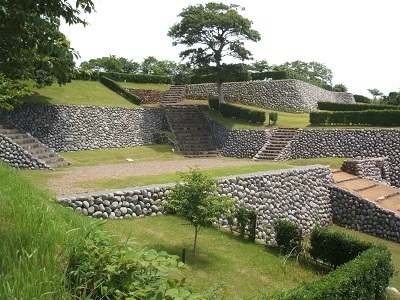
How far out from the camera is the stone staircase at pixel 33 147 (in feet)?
51.2

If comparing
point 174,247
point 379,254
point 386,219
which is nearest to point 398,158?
point 386,219

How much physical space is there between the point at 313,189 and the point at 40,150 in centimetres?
1218

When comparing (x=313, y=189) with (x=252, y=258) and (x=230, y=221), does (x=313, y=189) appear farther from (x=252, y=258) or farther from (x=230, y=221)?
(x=252, y=258)

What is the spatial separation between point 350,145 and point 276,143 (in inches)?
162

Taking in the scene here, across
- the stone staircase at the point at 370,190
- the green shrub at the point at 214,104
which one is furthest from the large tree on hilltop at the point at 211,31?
the stone staircase at the point at 370,190

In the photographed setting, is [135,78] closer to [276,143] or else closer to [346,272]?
[276,143]

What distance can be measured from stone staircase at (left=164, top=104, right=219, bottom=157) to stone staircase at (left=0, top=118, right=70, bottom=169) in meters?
7.57

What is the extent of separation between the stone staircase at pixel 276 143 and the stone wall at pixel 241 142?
39cm

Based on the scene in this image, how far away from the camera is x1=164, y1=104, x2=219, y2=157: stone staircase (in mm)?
22344

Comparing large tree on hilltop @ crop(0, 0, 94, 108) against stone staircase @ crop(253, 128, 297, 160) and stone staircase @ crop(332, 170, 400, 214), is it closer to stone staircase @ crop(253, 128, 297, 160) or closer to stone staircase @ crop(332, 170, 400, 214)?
stone staircase @ crop(332, 170, 400, 214)

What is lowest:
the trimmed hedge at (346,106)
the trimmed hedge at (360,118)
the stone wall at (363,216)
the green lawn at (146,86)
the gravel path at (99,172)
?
the stone wall at (363,216)

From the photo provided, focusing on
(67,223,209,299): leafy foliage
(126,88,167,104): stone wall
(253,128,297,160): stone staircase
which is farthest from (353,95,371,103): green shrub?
(67,223,209,299): leafy foliage

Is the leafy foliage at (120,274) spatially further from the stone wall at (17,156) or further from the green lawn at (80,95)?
the green lawn at (80,95)

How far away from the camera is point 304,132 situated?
2148 cm
